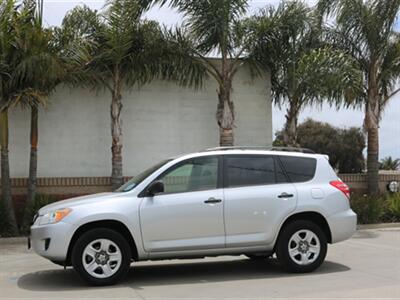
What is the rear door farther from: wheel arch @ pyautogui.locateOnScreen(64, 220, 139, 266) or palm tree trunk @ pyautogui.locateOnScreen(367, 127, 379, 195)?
palm tree trunk @ pyautogui.locateOnScreen(367, 127, 379, 195)

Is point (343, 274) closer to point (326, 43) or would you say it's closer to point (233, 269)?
point (233, 269)

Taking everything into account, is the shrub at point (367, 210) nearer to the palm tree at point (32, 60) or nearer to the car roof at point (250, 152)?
the car roof at point (250, 152)

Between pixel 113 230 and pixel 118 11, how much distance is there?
783 cm

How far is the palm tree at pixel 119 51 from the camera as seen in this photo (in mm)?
14539

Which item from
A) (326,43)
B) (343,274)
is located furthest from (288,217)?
(326,43)

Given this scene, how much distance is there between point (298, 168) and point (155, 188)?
228cm

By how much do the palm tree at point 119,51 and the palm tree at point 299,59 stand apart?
2.10 metres

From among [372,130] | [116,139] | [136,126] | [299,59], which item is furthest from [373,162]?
[116,139]

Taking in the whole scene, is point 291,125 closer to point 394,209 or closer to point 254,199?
point 394,209

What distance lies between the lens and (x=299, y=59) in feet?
53.0

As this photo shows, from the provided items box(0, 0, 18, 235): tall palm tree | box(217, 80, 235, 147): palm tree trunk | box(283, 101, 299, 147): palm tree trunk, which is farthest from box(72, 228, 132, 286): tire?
box(283, 101, 299, 147): palm tree trunk

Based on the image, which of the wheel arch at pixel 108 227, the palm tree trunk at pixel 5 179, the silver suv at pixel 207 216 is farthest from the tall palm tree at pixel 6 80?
the wheel arch at pixel 108 227

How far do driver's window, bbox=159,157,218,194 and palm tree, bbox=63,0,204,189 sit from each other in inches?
269

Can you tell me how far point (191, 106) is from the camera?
670 inches
